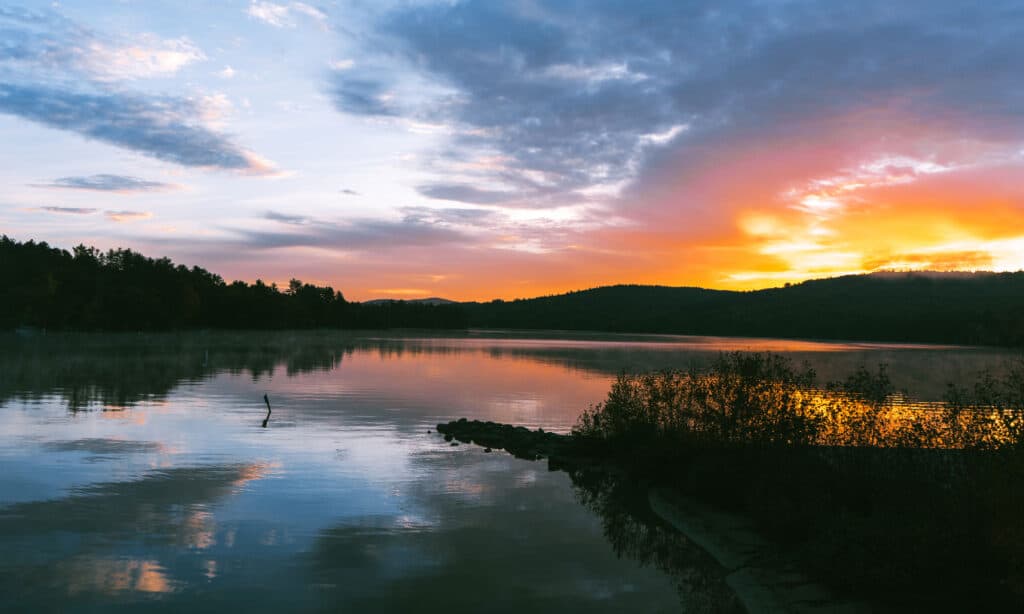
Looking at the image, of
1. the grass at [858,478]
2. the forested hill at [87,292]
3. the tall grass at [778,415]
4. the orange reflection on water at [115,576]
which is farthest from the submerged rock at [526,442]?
the forested hill at [87,292]

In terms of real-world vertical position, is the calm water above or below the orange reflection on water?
below

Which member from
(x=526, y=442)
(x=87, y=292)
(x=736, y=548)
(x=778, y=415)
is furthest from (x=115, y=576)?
(x=87, y=292)

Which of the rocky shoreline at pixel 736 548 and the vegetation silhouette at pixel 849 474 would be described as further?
the rocky shoreline at pixel 736 548

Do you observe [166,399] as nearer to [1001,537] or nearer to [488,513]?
[488,513]

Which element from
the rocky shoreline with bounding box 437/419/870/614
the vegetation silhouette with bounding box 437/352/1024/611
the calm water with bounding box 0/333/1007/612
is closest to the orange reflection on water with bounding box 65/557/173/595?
the calm water with bounding box 0/333/1007/612

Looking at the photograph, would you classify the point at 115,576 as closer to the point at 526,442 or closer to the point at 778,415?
the point at 778,415

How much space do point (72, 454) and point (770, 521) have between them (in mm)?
24835

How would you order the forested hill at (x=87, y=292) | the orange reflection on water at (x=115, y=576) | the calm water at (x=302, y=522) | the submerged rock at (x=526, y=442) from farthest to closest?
the forested hill at (x=87, y=292), the submerged rock at (x=526, y=442), the calm water at (x=302, y=522), the orange reflection on water at (x=115, y=576)

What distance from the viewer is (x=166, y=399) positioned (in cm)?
4469

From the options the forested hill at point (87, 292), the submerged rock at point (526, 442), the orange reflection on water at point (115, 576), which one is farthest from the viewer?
the forested hill at point (87, 292)

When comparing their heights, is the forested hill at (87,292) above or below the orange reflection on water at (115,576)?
above

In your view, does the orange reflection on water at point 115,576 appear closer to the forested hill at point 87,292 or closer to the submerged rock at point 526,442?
the submerged rock at point 526,442

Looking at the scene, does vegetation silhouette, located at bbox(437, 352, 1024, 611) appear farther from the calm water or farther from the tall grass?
the calm water

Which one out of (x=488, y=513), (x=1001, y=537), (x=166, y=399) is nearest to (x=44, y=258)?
(x=166, y=399)
